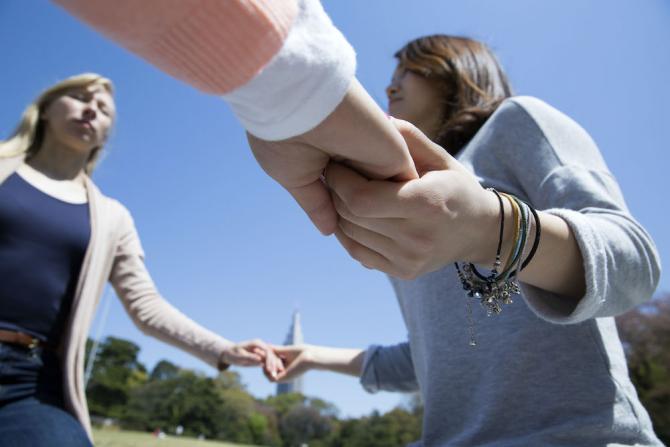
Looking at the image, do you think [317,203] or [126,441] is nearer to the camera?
[317,203]

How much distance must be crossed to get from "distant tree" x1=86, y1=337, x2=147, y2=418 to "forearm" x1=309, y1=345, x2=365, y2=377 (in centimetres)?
4184

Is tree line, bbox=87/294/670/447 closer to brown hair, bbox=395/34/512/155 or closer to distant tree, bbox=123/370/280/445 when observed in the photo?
distant tree, bbox=123/370/280/445

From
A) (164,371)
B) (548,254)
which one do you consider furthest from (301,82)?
(164,371)

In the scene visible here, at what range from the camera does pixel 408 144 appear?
2.55 feet

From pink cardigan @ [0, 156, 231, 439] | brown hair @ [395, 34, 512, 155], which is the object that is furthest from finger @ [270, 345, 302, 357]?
brown hair @ [395, 34, 512, 155]

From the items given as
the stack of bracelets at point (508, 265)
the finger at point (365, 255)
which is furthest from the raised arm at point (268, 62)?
the stack of bracelets at point (508, 265)

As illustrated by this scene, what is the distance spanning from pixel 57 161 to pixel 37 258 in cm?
62

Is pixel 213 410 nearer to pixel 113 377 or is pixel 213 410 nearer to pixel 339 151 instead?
pixel 113 377

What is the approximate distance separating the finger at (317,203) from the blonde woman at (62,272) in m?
1.42

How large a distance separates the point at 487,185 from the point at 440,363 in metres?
0.57

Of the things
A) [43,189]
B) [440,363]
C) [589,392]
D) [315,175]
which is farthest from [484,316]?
[43,189]

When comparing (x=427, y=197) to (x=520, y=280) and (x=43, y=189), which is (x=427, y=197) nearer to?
(x=520, y=280)

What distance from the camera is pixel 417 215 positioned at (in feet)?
2.49

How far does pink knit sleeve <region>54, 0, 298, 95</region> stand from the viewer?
49cm
